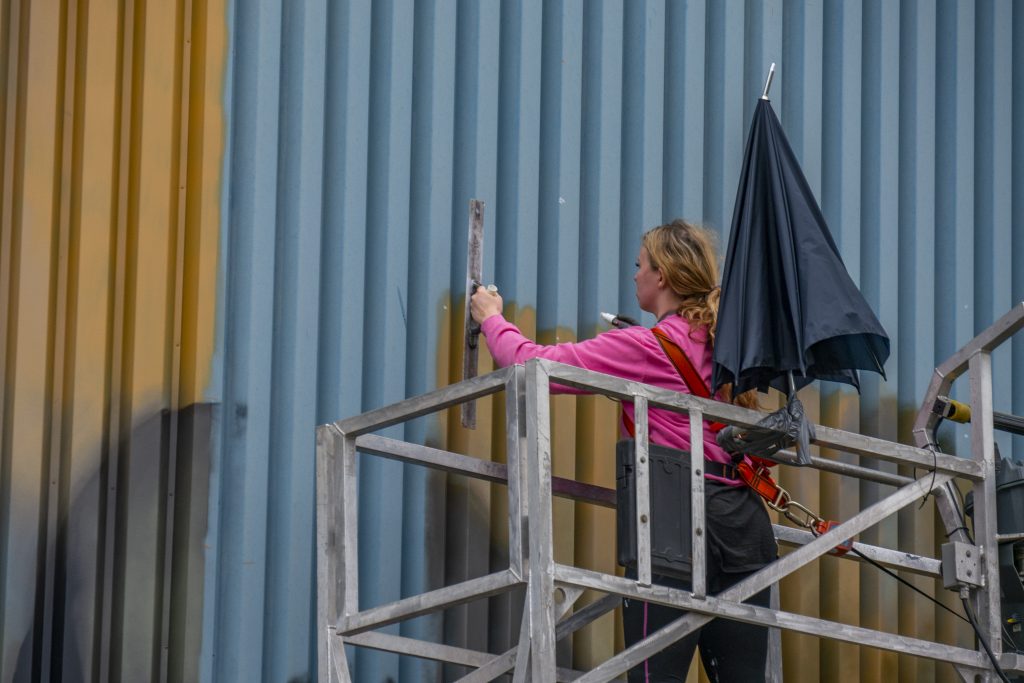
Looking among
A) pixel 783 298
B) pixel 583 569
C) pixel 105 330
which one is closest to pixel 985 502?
pixel 783 298

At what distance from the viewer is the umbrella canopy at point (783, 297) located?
599 centimetres

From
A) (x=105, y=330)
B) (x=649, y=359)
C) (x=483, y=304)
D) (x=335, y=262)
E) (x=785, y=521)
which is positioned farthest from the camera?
(x=785, y=521)

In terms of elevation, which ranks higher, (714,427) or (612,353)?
(612,353)

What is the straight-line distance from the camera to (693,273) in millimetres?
6449

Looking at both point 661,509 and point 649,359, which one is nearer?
point 661,509

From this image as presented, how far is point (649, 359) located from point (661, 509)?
2.17ft

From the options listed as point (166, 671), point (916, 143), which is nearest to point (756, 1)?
point (916, 143)

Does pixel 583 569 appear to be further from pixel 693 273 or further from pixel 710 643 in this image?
pixel 693 273

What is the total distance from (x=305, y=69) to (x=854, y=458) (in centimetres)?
377

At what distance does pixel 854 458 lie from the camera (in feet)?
29.3

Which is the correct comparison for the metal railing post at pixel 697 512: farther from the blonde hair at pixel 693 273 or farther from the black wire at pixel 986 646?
the black wire at pixel 986 646

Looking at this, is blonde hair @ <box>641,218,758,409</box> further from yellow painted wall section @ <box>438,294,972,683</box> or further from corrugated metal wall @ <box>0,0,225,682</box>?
corrugated metal wall @ <box>0,0,225,682</box>

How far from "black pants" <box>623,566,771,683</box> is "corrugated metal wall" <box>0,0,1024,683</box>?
178cm

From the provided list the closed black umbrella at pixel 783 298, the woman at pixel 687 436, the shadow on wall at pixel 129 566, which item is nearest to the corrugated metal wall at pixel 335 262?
the shadow on wall at pixel 129 566
